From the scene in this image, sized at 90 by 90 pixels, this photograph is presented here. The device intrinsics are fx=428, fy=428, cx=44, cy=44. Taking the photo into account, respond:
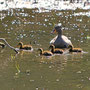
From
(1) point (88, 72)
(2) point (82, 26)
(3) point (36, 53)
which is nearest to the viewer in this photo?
(1) point (88, 72)

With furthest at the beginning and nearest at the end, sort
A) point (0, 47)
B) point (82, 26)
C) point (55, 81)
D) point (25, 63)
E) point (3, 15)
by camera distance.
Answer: point (3, 15), point (82, 26), point (0, 47), point (25, 63), point (55, 81)

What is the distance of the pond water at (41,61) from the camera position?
9680mm

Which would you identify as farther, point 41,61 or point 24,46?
point 24,46

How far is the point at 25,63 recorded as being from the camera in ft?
39.7

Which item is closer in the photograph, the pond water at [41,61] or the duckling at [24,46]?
the pond water at [41,61]

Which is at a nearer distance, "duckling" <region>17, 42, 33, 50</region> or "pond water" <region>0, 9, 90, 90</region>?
"pond water" <region>0, 9, 90, 90</region>

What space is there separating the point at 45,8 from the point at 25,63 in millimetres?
17781

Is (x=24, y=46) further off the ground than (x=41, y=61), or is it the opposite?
(x=41, y=61)

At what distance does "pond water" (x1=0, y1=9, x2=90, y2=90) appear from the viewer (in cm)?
968

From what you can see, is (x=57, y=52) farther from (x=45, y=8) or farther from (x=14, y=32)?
(x=45, y=8)

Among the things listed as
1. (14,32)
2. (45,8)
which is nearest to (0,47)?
(14,32)

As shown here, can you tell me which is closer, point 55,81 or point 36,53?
point 55,81

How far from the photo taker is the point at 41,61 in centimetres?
1247

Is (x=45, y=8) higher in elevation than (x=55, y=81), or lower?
lower
